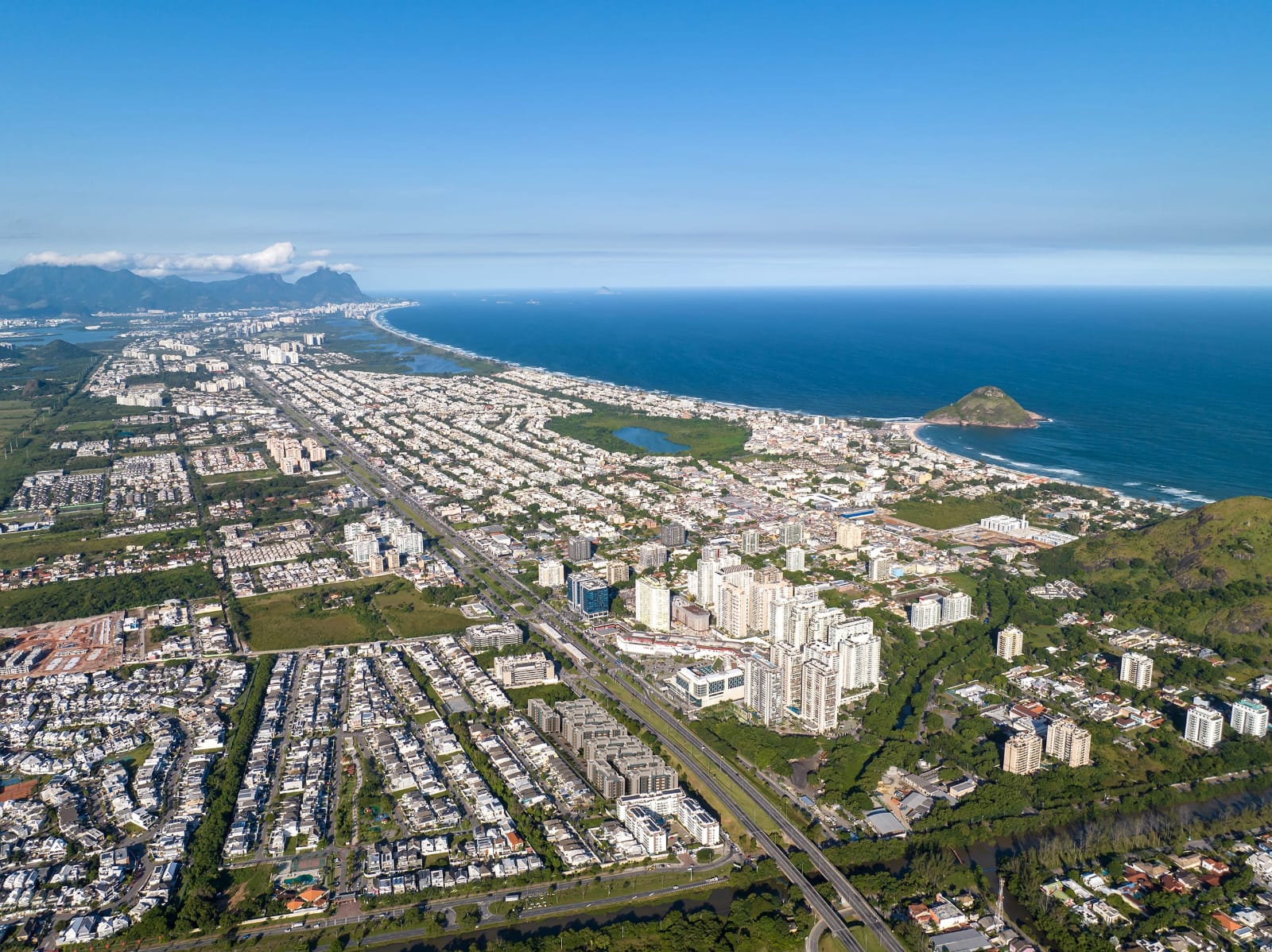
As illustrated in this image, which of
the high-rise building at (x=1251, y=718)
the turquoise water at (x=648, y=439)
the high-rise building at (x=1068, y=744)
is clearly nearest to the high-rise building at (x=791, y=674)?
the high-rise building at (x=1068, y=744)

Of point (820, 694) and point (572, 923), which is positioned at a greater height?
point (820, 694)

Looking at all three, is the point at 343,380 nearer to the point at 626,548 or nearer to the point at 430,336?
the point at 430,336

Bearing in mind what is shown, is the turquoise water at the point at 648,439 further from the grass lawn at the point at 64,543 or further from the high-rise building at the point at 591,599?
the grass lawn at the point at 64,543

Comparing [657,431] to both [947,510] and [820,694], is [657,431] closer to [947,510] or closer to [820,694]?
[947,510]

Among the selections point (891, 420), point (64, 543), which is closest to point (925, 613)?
point (891, 420)

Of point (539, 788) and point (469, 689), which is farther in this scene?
point (469, 689)

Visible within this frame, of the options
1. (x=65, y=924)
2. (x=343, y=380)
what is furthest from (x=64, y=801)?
(x=343, y=380)

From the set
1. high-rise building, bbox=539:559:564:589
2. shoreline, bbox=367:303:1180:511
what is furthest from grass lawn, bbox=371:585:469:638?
shoreline, bbox=367:303:1180:511
